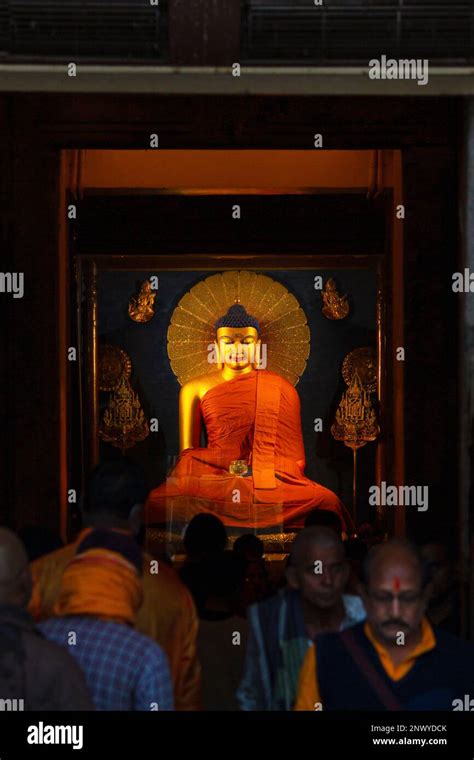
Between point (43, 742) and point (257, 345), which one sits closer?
point (43, 742)

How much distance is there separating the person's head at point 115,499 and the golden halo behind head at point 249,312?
7.60 meters

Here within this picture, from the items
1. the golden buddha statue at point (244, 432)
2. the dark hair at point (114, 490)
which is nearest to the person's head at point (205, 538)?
the dark hair at point (114, 490)

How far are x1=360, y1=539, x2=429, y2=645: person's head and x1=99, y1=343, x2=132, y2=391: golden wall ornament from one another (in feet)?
26.0

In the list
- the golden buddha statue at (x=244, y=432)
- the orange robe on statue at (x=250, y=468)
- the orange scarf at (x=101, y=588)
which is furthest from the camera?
the golden buddha statue at (x=244, y=432)

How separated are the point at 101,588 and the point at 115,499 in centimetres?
50

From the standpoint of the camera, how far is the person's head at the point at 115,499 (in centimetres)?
404

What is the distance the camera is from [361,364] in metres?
11.7

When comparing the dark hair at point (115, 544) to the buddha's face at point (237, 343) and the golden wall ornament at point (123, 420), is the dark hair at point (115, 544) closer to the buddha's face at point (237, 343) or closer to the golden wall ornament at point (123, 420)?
the golden wall ornament at point (123, 420)

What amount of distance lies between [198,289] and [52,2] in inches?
218

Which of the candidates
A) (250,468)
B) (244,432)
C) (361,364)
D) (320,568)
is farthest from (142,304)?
(320,568)

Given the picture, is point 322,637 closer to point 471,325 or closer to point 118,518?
point 118,518

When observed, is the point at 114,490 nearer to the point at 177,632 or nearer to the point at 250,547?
the point at 177,632

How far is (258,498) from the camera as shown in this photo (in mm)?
10367

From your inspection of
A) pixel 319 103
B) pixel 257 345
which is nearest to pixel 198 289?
pixel 257 345
